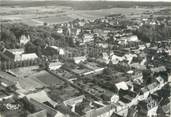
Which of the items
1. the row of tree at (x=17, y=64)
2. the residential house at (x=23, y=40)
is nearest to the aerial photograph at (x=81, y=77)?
the row of tree at (x=17, y=64)

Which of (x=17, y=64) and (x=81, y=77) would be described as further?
(x=17, y=64)

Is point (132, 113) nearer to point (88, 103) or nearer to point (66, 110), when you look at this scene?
point (88, 103)

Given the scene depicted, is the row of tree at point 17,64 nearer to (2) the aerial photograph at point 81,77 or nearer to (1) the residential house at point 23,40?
(2) the aerial photograph at point 81,77

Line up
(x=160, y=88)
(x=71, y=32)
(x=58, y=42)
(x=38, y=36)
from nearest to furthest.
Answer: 1. (x=160, y=88)
2. (x=58, y=42)
3. (x=38, y=36)
4. (x=71, y=32)

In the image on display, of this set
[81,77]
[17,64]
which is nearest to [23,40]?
[17,64]

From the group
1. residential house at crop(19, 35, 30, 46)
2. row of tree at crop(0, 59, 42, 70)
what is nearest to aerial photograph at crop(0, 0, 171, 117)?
row of tree at crop(0, 59, 42, 70)

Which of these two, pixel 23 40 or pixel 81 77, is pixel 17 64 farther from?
pixel 23 40

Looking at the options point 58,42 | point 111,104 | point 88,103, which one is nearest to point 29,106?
point 88,103

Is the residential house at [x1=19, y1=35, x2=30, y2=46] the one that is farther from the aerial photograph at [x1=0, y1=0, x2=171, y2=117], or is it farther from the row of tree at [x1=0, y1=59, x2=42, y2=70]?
the row of tree at [x1=0, y1=59, x2=42, y2=70]

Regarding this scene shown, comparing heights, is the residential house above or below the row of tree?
above

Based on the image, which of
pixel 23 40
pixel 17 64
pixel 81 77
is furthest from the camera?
pixel 23 40

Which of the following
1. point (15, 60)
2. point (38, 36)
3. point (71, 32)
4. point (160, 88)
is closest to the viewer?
point (160, 88)
